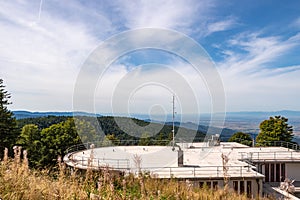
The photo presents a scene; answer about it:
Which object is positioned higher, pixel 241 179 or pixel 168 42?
pixel 168 42

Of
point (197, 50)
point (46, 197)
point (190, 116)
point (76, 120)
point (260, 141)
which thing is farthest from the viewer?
point (76, 120)

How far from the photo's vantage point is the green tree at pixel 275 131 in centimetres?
2930

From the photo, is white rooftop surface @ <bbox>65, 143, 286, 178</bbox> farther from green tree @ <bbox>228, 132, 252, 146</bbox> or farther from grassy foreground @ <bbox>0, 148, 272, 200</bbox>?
green tree @ <bbox>228, 132, 252, 146</bbox>

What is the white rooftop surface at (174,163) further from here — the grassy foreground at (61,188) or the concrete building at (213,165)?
the grassy foreground at (61,188)

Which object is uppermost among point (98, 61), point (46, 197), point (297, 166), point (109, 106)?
point (98, 61)

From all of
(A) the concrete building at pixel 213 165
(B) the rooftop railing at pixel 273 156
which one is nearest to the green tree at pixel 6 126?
(A) the concrete building at pixel 213 165

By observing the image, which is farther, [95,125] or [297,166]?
[95,125]

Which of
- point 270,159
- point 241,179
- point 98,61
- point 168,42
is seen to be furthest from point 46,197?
point 168,42

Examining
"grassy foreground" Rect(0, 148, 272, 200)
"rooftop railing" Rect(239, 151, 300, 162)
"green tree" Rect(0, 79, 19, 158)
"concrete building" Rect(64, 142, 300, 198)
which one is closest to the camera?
"grassy foreground" Rect(0, 148, 272, 200)

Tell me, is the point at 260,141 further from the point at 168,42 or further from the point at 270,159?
the point at 168,42

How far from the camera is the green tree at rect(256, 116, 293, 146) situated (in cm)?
2930

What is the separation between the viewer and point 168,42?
70.7ft

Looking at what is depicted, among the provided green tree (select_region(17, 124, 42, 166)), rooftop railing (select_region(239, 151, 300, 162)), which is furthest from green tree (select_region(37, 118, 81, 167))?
rooftop railing (select_region(239, 151, 300, 162))

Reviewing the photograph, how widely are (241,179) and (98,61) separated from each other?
1045cm
